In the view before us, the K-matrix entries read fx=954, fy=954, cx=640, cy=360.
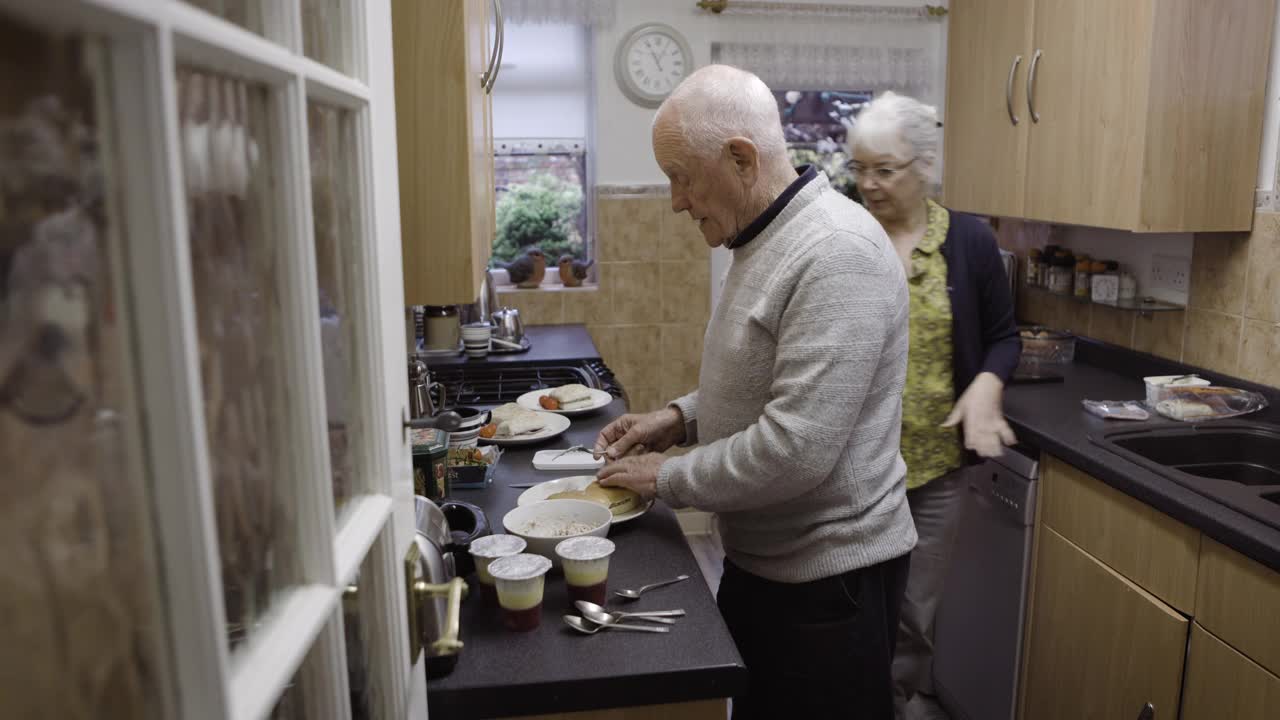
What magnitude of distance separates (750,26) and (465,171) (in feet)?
9.68

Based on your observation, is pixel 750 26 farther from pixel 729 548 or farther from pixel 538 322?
pixel 729 548

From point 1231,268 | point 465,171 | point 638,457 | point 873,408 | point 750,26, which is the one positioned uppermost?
point 750,26

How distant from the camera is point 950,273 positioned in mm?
2232

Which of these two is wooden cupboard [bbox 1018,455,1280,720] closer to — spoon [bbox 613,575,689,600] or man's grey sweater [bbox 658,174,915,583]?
man's grey sweater [bbox 658,174,915,583]

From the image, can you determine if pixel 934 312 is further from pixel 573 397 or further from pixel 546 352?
pixel 546 352

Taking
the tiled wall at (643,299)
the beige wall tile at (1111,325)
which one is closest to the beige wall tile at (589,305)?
the tiled wall at (643,299)

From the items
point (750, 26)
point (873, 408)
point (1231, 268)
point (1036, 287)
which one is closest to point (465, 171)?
point (873, 408)

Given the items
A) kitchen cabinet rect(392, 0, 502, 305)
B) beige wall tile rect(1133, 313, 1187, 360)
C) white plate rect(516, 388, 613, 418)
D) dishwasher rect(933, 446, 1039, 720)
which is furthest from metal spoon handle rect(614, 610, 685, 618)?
beige wall tile rect(1133, 313, 1187, 360)

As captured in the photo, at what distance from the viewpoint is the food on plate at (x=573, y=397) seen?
8.61 ft

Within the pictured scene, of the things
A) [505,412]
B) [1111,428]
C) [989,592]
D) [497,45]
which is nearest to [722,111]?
[497,45]

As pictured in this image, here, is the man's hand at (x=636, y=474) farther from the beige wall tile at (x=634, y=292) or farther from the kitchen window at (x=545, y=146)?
the kitchen window at (x=545, y=146)

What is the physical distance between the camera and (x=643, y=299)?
13.8 feet

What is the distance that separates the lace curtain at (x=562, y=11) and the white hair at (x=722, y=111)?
2599 mm

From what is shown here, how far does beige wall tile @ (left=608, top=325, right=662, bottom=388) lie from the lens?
4246 mm
